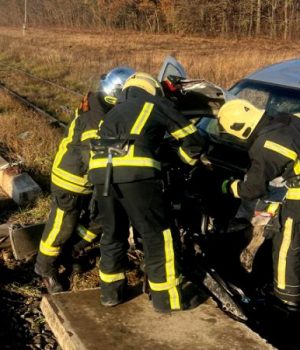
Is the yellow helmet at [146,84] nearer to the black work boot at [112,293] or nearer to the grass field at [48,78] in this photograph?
the black work boot at [112,293]

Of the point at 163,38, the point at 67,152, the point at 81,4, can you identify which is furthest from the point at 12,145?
the point at 81,4

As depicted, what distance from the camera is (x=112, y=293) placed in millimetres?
4098

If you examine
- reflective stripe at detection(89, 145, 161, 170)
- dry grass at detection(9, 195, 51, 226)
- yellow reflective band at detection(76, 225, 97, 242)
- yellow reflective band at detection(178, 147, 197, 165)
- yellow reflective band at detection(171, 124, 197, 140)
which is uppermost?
yellow reflective band at detection(171, 124, 197, 140)

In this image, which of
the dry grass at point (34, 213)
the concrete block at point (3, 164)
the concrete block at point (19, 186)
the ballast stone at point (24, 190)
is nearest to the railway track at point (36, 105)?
the concrete block at point (3, 164)

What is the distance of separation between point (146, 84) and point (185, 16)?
40318 millimetres

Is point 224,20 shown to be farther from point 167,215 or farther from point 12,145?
point 167,215

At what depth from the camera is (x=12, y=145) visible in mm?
8758

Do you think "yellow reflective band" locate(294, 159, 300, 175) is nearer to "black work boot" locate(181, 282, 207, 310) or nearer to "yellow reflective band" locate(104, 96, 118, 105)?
"black work boot" locate(181, 282, 207, 310)

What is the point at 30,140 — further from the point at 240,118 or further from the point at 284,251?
the point at 284,251

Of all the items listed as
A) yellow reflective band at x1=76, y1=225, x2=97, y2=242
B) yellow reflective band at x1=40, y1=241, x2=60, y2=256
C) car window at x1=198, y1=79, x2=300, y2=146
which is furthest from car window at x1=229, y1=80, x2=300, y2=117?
yellow reflective band at x1=40, y1=241, x2=60, y2=256

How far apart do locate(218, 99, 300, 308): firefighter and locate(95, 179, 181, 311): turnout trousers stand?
0.72 meters

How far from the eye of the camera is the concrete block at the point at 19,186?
632 cm

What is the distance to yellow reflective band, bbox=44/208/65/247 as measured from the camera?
457 cm

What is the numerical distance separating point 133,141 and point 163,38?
3816cm
